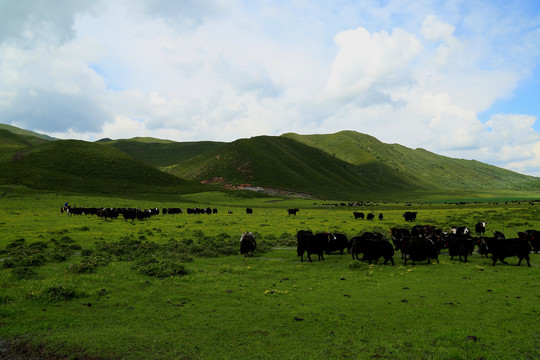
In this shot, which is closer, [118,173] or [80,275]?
[80,275]

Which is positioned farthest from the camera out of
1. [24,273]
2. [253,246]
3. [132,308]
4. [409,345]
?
[253,246]

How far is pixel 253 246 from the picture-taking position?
21.8 m

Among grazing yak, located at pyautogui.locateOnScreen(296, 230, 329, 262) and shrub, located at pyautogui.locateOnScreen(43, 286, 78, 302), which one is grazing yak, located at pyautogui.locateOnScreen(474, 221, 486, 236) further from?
shrub, located at pyautogui.locateOnScreen(43, 286, 78, 302)

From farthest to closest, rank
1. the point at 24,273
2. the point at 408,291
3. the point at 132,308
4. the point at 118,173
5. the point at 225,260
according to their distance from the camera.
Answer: the point at 118,173
the point at 225,260
the point at 24,273
the point at 408,291
the point at 132,308

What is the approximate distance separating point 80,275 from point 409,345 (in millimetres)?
14907

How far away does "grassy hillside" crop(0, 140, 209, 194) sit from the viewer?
110m

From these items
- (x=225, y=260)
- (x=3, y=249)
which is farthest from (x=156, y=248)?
(x=3, y=249)

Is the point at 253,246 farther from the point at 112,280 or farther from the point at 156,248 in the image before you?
the point at 112,280

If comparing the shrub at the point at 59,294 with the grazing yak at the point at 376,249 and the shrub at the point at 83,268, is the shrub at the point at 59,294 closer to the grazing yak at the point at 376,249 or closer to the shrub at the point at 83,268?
the shrub at the point at 83,268

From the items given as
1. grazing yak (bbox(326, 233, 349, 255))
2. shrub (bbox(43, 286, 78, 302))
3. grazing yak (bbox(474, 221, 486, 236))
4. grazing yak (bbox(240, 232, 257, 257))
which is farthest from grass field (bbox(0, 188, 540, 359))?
grazing yak (bbox(474, 221, 486, 236))

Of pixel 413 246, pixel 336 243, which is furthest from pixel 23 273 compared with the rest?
pixel 413 246

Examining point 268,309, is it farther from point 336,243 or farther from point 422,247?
point 336,243

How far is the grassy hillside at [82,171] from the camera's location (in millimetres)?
110488

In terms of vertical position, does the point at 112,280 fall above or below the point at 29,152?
below
